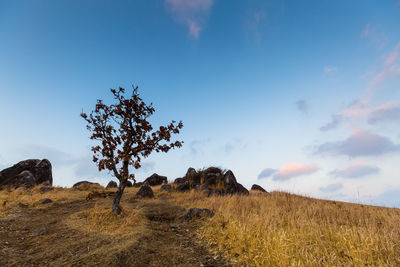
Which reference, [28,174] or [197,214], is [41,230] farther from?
[28,174]

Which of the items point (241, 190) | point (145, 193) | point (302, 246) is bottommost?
point (302, 246)

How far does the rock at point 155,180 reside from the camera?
24873 mm

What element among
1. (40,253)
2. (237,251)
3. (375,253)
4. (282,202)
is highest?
(282,202)

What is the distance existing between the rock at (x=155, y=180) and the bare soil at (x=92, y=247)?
16.3 metres

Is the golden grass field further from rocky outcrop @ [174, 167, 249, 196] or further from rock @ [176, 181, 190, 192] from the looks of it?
rock @ [176, 181, 190, 192]

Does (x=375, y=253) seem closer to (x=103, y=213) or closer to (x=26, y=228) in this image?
(x=103, y=213)

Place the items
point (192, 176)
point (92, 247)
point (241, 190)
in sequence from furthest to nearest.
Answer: point (192, 176) → point (241, 190) → point (92, 247)

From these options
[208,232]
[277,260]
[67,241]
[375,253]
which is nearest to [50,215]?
[67,241]

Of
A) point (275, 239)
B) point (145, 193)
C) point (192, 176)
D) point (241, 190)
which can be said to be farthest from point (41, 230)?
point (192, 176)

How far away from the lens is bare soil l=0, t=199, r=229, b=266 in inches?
195

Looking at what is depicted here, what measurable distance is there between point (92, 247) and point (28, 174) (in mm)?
19182

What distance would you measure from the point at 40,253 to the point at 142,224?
2905 millimetres

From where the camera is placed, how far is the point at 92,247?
5605mm

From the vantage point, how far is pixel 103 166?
8883 millimetres
